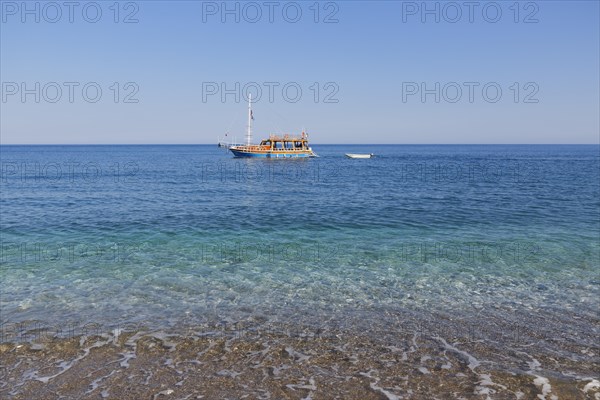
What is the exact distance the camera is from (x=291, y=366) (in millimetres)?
9594

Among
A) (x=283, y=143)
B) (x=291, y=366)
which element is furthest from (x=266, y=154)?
(x=291, y=366)

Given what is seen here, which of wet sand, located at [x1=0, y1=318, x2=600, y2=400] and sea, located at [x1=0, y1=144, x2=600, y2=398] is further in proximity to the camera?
sea, located at [x1=0, y1=144, x2=600, y2=398]

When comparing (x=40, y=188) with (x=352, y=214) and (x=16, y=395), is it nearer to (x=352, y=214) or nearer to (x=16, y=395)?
(x=352, y=214)

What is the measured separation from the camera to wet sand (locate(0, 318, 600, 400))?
333 inches

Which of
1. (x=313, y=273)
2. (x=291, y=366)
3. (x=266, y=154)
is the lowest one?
(x=291, y=366)

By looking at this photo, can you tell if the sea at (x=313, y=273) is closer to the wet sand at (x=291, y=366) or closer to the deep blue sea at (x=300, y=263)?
the deep blue sea at (x=300, y=263)

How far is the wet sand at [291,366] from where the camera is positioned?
8461 millimetres

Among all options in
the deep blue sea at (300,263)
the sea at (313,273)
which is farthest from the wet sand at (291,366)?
the deep blue sea at (300,263)

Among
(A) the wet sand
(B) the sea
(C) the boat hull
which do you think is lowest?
(A) the wet sand

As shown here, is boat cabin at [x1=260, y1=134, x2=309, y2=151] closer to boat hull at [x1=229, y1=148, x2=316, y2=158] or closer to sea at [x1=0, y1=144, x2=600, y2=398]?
boat hull at [x1=229, y1=148, x2=316, y2=158]

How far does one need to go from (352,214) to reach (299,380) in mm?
24251

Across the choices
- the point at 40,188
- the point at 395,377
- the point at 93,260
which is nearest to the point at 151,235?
the point at 93,260

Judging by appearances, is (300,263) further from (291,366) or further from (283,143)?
(283,143)

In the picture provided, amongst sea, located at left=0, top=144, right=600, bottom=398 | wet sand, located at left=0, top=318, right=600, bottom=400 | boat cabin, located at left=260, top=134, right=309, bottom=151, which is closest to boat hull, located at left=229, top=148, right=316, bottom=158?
boat cabin, located at left=260, top=134, right=309, bottom=151
